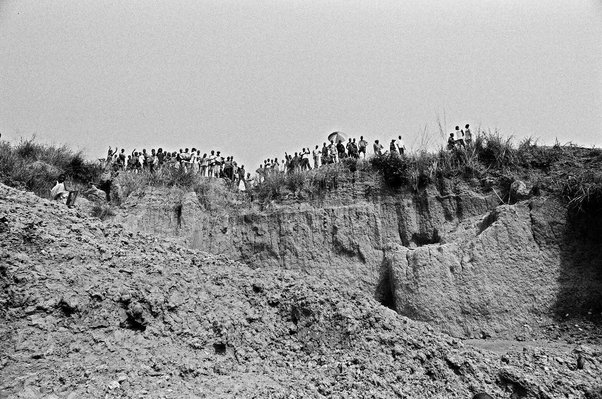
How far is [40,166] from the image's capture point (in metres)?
13.4

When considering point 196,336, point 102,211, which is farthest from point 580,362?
point 102,211

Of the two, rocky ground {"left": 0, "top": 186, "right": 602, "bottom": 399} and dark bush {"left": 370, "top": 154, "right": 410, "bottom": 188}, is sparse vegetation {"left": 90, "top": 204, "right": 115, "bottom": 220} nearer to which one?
rocky ground {"left": 0, "top": 186, "right": 602, "bottom": 399}

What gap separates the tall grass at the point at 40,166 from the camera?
12.5 metres

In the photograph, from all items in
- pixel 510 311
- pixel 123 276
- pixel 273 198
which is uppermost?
pixel 273 198

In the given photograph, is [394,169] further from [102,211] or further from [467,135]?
[102,211]

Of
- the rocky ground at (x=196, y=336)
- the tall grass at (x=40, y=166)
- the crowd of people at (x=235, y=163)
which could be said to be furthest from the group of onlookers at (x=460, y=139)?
the tall grass at (x=40, y=166)

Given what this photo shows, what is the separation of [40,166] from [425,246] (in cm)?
1121

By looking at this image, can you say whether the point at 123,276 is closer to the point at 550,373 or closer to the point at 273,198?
the point at 550,373

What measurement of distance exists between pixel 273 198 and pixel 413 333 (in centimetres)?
774

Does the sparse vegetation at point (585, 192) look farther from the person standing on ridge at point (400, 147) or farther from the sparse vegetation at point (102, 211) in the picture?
the sparse vegetation at point (102, 211)

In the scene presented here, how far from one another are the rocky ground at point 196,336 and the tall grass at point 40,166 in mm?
5909

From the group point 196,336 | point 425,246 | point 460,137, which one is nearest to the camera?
point 196,336

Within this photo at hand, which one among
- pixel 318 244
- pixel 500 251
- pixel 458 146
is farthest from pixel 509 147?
pixel 318 244

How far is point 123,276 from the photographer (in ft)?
19.1
